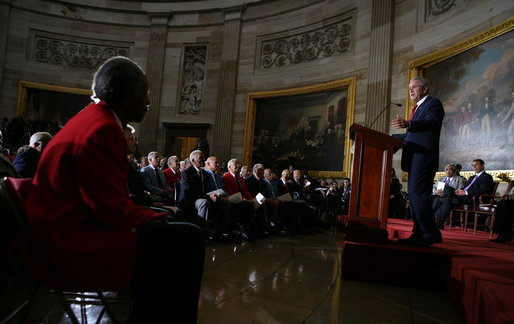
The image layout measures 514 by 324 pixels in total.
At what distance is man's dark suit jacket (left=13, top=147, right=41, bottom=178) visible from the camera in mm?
3694

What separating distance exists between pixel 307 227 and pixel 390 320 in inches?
244

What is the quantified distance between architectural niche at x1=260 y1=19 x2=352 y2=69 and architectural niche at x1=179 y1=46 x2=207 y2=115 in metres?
3.21

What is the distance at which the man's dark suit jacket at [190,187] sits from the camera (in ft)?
18.4

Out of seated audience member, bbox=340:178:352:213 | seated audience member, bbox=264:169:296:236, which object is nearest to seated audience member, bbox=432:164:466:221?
seated audience member, bbox=340:178:352:213

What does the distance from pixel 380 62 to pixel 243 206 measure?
313 inches

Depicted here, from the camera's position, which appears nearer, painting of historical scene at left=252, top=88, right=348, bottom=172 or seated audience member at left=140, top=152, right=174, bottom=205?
seated audience member at left=140, top=152, right=174, bottom=205

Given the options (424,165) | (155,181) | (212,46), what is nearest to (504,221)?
(424,165)

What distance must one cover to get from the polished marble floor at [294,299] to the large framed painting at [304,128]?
28.5 feet

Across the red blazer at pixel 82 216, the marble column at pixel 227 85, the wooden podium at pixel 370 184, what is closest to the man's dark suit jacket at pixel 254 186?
the wooden podium at pixel 370 184

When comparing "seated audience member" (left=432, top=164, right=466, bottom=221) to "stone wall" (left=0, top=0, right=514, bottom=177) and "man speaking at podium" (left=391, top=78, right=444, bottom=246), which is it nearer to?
"man speaking at podium" (left=391, top=78, right=444, bottom=246)

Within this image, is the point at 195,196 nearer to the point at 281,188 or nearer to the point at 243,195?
the point at 243,195

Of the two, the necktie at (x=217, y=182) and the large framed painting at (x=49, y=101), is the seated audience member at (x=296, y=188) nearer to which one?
the necktie at (x=217, y=182)

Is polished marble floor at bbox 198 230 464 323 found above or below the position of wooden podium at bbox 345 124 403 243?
below

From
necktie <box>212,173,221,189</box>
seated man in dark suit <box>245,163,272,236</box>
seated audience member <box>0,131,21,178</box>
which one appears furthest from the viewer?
seated man in dark suit <box>245,163,272,236</box>
